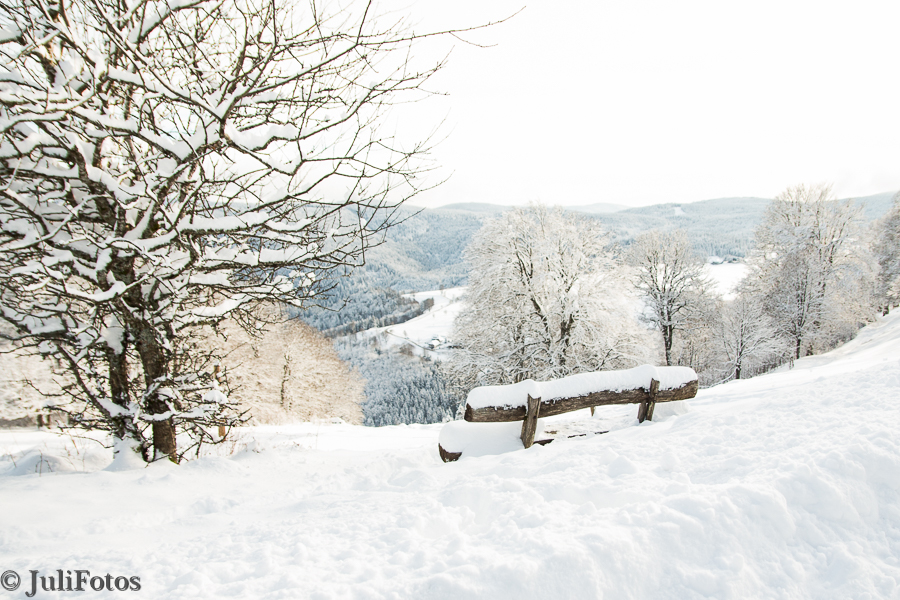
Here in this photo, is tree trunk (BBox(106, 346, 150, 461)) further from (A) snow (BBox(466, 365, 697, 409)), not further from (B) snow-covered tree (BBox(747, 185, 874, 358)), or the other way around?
(B) snow-covered tree (BBox(747, 185, 874, 358))

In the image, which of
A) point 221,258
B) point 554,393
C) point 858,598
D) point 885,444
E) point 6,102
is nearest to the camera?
point 858,598

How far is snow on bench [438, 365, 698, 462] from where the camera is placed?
4758mm

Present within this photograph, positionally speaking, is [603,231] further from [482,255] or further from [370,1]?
[370,1]

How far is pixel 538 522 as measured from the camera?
8.09 feet

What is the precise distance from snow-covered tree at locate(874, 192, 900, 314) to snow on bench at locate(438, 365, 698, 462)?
30.2 meters

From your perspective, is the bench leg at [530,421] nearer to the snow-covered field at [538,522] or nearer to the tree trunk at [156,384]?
the snow-covered field at [538,522]

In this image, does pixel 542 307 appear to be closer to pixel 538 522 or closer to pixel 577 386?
pixel 577 386

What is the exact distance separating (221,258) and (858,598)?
493cm

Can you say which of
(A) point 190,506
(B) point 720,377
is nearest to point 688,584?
(A) point 190,506

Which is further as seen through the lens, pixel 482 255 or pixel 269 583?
pixel 482 255

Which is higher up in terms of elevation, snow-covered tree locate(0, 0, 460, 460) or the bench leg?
snow-covered tree locate(0, 0, 460, 460)

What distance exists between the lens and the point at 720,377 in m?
27.0

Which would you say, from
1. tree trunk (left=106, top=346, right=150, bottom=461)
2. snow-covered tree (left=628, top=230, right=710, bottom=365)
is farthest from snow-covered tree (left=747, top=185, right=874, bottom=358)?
tree trunk (left=106, top=346, right=150, bottom=461)

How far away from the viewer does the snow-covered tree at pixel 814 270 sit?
1900 cm
